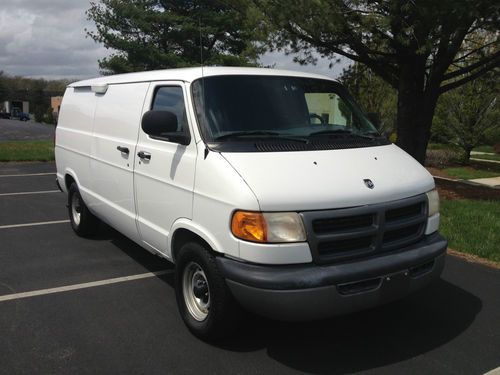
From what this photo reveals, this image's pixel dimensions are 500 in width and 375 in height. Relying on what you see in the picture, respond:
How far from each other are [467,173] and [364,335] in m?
12.8

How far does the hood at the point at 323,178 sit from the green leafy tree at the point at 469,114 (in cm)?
1468

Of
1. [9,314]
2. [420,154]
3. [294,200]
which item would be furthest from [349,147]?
[420,154]

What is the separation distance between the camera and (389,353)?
12.0ft

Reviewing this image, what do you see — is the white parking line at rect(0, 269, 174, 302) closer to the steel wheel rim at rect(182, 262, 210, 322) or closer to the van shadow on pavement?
the steel wheel rim at rect(182, 262, 210, 322)

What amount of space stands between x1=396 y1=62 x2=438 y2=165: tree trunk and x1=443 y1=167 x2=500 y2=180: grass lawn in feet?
13.0

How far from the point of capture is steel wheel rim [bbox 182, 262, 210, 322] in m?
3.81

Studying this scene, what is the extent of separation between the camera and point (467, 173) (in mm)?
15266

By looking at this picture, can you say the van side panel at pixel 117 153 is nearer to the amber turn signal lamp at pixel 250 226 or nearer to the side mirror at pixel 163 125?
the side mirror at pixel 163 125

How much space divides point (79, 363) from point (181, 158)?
1.63 metres

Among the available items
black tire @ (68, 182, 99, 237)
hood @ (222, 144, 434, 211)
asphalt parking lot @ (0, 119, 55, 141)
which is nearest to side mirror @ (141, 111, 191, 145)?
hood @ (222, 144, 434, 211)

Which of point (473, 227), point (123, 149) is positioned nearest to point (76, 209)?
point (123, 149)

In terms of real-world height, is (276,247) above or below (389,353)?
above

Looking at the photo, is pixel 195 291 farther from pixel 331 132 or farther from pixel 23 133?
pixel 23 133

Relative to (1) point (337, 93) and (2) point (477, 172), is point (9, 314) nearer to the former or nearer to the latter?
(1) point (337, 93)
